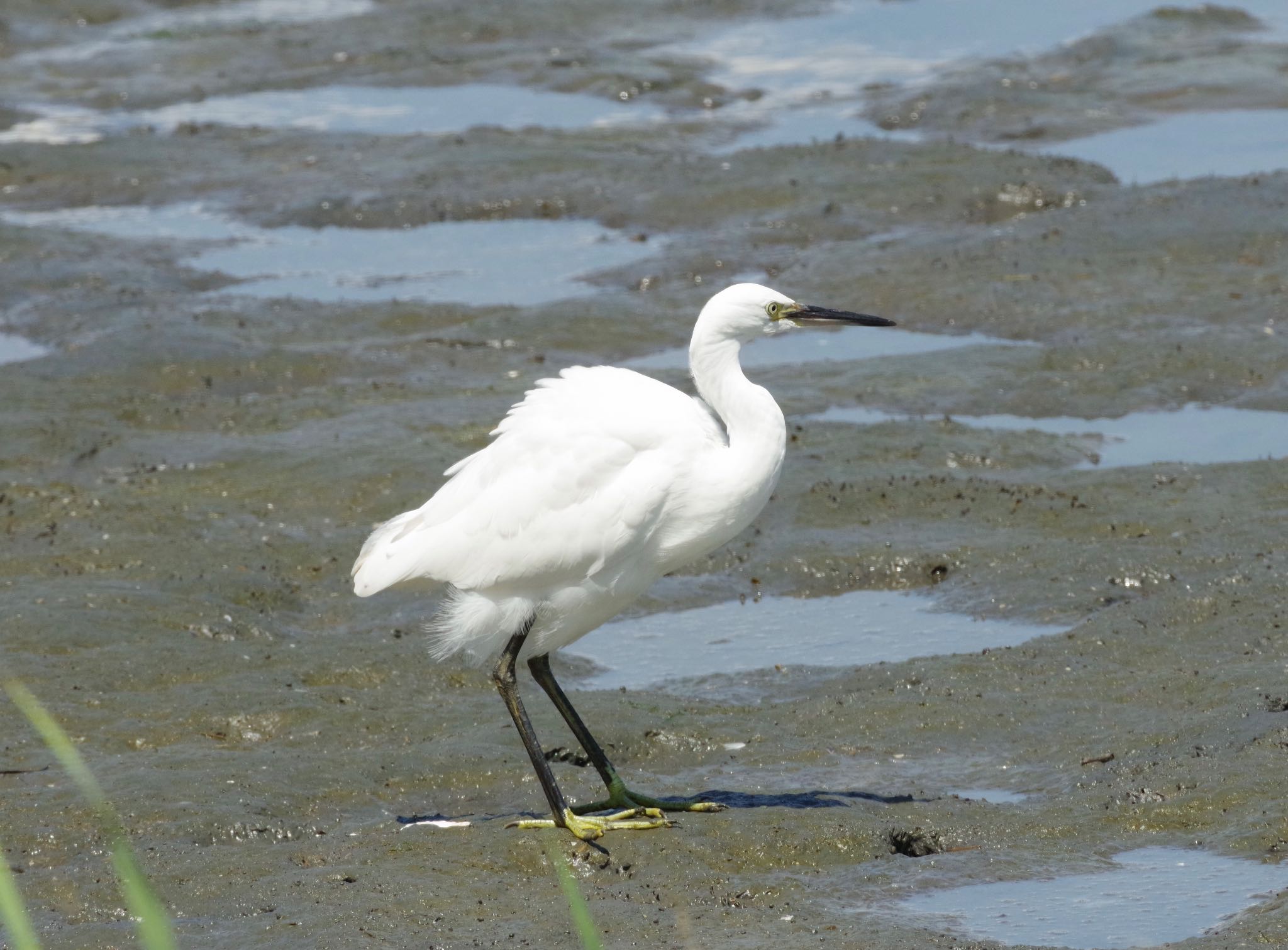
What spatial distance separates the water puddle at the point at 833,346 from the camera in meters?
12.5

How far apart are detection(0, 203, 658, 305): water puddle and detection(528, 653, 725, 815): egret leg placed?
8.54m

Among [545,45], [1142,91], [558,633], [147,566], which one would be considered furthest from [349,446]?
[545,45]

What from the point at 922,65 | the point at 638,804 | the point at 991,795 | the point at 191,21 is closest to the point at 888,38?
the point at 922,65

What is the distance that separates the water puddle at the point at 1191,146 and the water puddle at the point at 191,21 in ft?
40.6

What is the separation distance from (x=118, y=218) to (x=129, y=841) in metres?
13.0

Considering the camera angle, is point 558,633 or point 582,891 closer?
point 582,891

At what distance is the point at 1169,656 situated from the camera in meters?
7.25

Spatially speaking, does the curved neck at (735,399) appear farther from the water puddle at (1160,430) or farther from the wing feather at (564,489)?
the water puddle at (1160,430)

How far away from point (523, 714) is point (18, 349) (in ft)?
30.2

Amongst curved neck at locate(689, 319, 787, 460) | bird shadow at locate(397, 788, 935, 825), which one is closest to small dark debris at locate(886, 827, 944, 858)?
bird shadow at locate(397, 788, 935, 825)

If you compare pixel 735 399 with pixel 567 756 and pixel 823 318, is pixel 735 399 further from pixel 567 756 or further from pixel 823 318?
pixel 567 756

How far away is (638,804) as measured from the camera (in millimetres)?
Result: 5984

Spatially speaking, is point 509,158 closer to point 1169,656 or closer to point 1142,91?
point 1142,91

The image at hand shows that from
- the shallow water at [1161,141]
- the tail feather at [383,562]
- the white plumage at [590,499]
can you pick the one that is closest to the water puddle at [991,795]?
the white plumage at [590,499]
